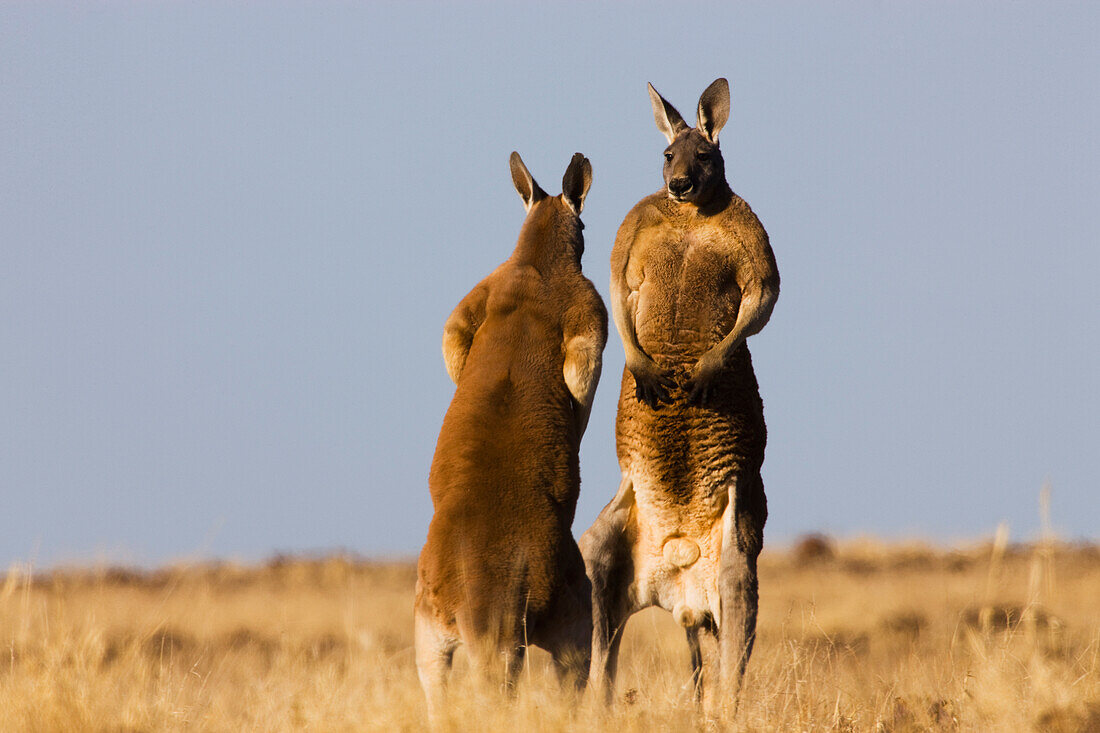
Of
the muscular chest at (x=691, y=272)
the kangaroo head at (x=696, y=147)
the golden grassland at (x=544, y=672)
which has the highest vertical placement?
the kangaroo head at (x=696, y=147)

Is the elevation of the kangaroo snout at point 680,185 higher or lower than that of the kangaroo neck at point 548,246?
higher

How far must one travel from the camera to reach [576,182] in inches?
258

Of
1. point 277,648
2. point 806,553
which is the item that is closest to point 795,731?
point 277,648

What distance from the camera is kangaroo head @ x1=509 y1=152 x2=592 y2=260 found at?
21.2ft

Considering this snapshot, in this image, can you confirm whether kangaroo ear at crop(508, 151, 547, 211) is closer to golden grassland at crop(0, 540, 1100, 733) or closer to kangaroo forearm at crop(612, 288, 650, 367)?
kangaroo forearm at crop(612, 288, 650, 367)

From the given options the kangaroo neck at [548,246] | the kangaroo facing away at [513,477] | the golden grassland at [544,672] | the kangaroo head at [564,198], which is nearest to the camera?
the kangaroo facing away at [513,477]

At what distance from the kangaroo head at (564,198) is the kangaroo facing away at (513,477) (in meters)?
0.14

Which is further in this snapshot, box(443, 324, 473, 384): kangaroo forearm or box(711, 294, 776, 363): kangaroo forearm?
box(711, 294, 776, 363): kangaroo forearm

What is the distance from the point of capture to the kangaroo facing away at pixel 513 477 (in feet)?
17.4

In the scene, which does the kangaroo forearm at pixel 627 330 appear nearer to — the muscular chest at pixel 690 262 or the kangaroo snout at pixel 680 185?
the muscular chest at pixel 690 262

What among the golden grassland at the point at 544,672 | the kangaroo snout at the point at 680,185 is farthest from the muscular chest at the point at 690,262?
the golden grassland at the point at 544,672

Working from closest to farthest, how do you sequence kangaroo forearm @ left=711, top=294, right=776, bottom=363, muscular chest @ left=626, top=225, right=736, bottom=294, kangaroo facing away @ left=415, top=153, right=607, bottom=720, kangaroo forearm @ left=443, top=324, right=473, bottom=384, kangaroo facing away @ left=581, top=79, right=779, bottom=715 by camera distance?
1. kangaroo facing away @ left=415, top=153, right=607, bottom=720
2. kangaroo forearm @ left=443, top=324, right=473, bottom=384
3. kangaroo facing away @ left=581, top=79, right=779, bottom=715
4. kangaroo forearm @ left=711, top=294, right=776, bottom=363
5. muscular chest @ left=626, top=225, right=736, bottom=294

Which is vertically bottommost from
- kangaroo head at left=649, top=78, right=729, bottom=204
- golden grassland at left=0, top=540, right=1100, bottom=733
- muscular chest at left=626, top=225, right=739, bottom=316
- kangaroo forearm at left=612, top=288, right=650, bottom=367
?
golden grassland at left=0, top=540, right=1100, bottom=733

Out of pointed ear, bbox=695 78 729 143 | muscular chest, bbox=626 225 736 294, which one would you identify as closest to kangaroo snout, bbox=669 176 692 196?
muscular chest, bbox=626 225 736 294
